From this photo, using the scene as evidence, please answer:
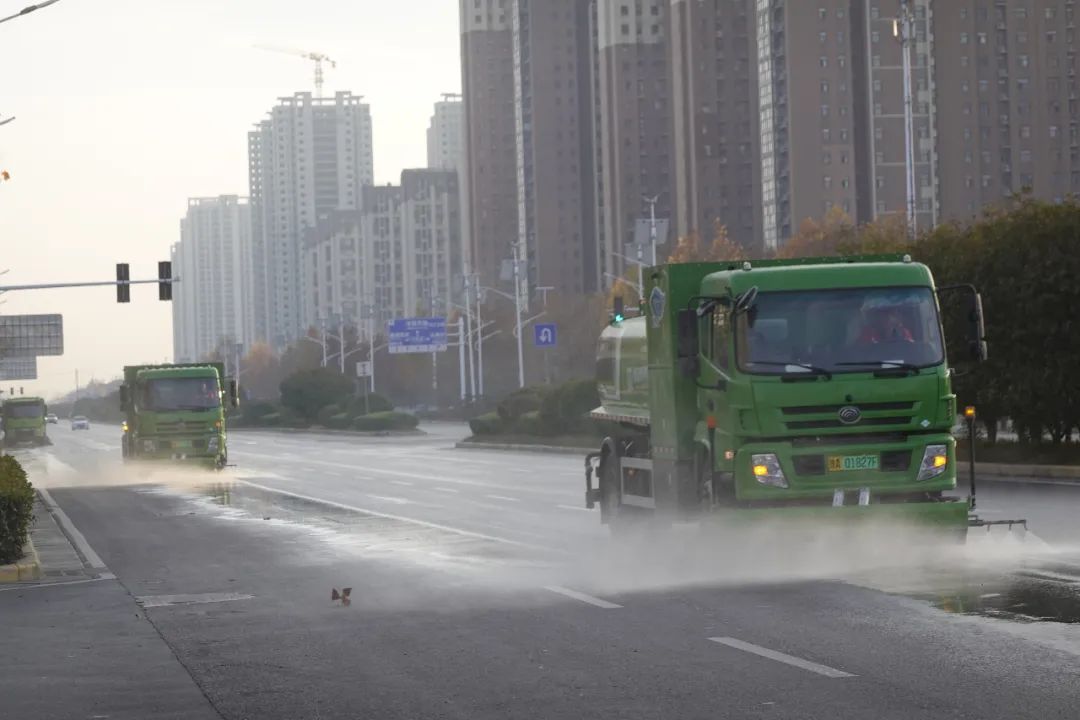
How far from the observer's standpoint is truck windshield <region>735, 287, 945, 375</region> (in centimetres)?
1623

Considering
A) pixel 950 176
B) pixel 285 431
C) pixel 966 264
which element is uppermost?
pixel 950 176

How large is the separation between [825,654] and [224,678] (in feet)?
12.3

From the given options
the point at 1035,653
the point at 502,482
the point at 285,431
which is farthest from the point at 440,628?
the point at 285,431

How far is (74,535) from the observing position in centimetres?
2527

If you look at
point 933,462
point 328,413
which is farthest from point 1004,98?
point 933,462

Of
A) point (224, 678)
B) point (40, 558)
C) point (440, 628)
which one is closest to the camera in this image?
point (224, 678)

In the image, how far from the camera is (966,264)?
117 ft

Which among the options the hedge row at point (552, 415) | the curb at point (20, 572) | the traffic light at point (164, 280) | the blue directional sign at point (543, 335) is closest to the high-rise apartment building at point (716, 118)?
the blue directional sign at point (543, 335)

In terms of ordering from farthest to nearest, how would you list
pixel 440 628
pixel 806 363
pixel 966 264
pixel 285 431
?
pixel 285 431
pixel 966 264
pixel 806 363
pixel 440 628

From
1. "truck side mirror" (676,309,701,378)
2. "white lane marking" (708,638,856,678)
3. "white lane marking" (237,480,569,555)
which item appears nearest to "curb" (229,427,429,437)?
"white lane marking" (237,480,569,555)

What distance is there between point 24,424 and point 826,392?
85.0 meters

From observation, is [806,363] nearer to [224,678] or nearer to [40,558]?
[224,678]

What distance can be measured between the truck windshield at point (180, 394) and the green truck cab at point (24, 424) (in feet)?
159

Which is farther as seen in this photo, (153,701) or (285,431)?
(285,431)
